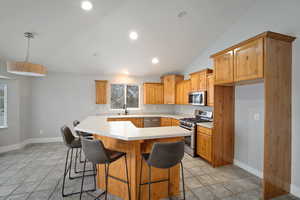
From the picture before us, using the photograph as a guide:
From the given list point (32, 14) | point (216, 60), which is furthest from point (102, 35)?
point (216, 60)

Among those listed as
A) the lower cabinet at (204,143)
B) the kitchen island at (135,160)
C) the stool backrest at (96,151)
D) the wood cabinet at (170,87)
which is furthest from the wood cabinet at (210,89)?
the stool backrest at (96,151)

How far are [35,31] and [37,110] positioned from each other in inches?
116

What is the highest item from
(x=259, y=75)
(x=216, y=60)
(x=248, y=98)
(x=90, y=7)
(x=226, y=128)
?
(x=90, y=7)

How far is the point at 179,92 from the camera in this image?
4977 millimetres

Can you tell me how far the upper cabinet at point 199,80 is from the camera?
12.0 ft

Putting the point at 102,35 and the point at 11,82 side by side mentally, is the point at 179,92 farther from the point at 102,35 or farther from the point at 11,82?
the point at 11,82

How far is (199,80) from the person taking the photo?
3.89 metres

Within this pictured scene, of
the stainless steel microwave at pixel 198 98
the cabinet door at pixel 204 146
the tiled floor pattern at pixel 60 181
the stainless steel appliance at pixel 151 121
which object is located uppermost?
the stainless steel microwave at pixel 198 98

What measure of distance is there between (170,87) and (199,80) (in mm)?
1512

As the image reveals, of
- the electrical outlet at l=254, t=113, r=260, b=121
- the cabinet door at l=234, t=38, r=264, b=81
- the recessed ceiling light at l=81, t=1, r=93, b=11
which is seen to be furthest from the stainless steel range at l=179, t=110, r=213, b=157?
the recessed ceiling light at l=81, t=1, r=93, b=11

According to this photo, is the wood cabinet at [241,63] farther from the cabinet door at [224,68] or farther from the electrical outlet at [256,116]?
the electrical outlet at [256,116]

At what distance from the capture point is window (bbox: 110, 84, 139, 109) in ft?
17.7

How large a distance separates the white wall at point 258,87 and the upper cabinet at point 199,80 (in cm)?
77

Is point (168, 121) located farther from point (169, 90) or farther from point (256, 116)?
point (256, 116)
